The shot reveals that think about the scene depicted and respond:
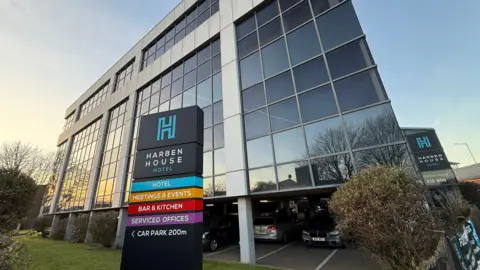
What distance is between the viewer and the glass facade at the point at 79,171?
66.7 ft

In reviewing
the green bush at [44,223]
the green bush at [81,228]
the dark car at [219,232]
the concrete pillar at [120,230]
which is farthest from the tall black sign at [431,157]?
the green bush at [44,223]

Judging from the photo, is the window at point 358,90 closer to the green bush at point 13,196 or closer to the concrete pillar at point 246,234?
the concrete pillar at point 246,234

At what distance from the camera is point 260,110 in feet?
31.9

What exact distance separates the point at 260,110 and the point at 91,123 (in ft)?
75.3

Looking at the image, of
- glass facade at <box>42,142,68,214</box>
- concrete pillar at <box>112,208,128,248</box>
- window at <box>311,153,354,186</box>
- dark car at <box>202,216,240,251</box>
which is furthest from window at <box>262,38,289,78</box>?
glass facade at <box>42,142,68,214</box>

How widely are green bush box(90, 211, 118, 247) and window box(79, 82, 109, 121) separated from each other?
1461cm

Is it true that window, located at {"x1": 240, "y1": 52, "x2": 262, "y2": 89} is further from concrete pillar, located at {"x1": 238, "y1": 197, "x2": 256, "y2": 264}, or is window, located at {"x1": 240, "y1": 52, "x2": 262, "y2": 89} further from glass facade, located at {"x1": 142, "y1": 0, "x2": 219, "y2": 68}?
concrete pillar, located at {"x1": 238, "y1": 197, "x2": 256, "y2": 264}

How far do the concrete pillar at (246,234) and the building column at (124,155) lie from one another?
1061 centimetres

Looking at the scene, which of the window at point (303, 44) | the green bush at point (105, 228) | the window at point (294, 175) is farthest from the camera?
the green bush at point (105, 228)

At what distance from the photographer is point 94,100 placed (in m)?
25.6

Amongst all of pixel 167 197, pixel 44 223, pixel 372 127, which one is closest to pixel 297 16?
pixel 372 127

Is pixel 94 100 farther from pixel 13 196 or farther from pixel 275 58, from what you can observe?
pixel 275 58

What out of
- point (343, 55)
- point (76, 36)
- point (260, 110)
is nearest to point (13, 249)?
point (260, 110)

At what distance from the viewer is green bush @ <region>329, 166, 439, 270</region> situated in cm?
438
